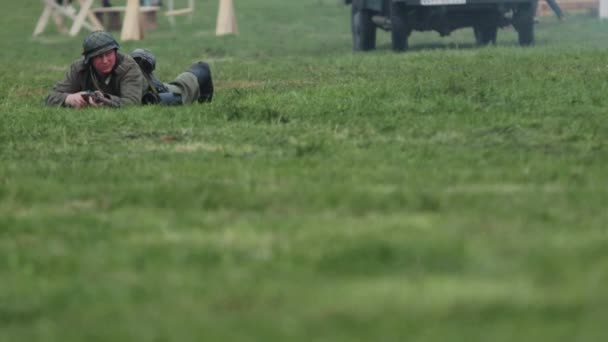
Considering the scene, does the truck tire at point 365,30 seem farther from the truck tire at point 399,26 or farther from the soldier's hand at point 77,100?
the soldier's hand at point 77,100

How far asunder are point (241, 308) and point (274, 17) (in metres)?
31.0

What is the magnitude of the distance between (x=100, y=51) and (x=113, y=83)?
1.40 ft

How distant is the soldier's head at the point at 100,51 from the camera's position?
12.8 metres

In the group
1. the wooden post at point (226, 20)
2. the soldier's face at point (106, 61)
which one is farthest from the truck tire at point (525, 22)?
the soldier's face at point (106, 61)

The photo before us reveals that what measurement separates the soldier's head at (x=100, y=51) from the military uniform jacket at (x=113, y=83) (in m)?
0.07

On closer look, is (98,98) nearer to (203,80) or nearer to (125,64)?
(125,64)

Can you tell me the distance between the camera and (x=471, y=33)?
2922 cm

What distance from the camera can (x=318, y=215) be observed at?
6.89m

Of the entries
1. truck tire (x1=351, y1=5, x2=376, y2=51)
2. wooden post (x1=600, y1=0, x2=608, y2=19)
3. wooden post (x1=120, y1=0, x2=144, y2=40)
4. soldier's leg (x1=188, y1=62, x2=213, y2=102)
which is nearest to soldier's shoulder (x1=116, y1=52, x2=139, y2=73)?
soldier's leg (x1=188, y1=62, x2=213, y2=102)

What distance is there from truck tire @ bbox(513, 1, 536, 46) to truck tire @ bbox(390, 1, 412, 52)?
1.49 metres

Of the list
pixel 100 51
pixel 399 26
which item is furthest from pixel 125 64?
pixel 399 26

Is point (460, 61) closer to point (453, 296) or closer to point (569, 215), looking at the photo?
point (569, 215)

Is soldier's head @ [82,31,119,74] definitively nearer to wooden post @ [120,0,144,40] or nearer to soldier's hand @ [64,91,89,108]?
soldier's hand @ [64,91,89,108]

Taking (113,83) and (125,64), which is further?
(113,83)
